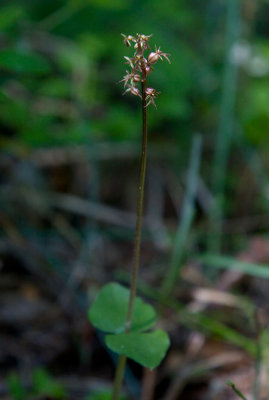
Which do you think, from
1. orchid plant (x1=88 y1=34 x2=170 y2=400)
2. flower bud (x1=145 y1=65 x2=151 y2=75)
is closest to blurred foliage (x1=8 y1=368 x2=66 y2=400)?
A: orchid plant (x1=88 y1=34 x2=170 y2=400)

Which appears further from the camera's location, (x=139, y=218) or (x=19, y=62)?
(x=19, y=62)

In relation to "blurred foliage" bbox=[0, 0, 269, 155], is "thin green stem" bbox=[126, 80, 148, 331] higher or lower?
lower

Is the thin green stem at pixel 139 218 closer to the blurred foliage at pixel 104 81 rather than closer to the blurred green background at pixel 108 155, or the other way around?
the blurred green background at pixel 108 155

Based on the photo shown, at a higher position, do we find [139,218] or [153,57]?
[153,57]

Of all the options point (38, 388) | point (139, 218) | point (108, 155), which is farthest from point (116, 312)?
point (108, 155)

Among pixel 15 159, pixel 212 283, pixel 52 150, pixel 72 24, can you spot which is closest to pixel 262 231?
pixel 212 283

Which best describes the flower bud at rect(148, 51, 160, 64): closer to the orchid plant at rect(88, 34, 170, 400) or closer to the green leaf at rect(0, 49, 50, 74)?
the orchid plant at rect(88, 34, 170, 400)

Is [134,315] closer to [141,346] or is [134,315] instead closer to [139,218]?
[141,346]
